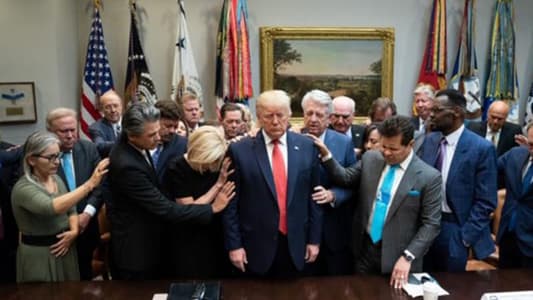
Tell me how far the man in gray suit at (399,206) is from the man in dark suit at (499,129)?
9.14ft

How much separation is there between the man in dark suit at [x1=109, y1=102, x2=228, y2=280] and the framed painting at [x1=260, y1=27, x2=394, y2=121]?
3736mm

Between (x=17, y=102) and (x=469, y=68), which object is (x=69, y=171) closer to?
(x=17, y=102)

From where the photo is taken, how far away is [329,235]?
107 inches

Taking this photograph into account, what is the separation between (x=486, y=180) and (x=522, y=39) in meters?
4.63

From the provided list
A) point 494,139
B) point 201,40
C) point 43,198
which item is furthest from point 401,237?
point 201,40

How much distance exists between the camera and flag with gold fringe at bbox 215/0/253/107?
5625 mm

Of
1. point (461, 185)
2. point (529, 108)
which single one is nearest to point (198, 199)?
point (461, 185)

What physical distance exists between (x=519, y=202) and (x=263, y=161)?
1611mm

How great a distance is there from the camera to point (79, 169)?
2.99 meters

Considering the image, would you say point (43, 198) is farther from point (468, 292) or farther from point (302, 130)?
point (468, 292)

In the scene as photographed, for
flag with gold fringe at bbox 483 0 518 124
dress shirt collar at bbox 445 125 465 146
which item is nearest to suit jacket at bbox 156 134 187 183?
dress shirt collar at bbox 445 125 465 146

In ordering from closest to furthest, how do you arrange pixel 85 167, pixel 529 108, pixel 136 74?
1. pixel 85 167
2. pixel 136 74
3. pixel 529 108

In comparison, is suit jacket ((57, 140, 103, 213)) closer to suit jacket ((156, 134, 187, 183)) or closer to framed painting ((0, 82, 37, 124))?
suit jacket ((156, 134, 187, 183))

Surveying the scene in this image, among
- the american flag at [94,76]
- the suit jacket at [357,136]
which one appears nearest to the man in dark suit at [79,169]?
the suit jacket at [357,136]
